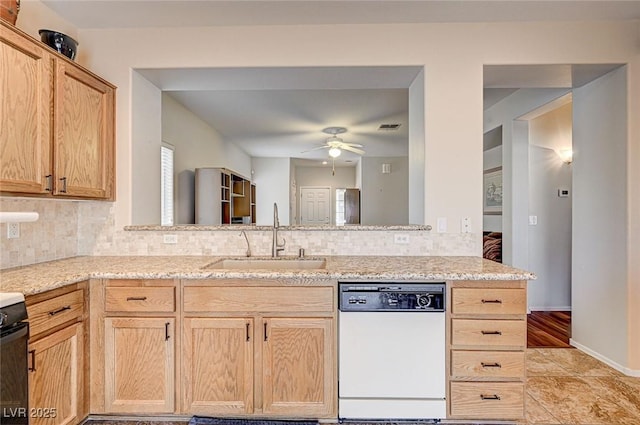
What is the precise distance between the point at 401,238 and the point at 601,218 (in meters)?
1.64

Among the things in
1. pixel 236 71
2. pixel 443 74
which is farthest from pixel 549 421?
pixel 236 71

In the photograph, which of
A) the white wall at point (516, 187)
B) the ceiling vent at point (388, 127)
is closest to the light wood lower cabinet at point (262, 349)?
the white wall at point (516, 187)

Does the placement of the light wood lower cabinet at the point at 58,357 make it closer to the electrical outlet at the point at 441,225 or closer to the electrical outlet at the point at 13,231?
the electrical outlet at the point at 13,231

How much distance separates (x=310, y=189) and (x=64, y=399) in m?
8.95

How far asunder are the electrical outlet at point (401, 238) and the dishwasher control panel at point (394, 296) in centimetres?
69

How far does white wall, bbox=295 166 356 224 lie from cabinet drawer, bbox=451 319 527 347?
28.1ft

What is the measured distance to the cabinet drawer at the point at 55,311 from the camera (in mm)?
1638

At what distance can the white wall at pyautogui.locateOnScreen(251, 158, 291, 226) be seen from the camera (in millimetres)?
8727

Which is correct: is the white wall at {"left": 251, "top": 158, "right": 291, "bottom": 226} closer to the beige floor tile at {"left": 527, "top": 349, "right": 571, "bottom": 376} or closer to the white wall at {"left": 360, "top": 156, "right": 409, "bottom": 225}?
the white wall at {"left": 360, "top": 156, "right": 409, "bottom": 225}

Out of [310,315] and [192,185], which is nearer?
[310,315]

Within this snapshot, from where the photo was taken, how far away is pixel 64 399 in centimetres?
183

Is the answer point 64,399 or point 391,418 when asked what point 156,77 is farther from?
point 391,418

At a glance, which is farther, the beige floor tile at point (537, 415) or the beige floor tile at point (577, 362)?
the beige floor tile at point (577, 362)

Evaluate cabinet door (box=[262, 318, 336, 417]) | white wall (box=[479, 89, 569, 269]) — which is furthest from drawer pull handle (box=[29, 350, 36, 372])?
white wall (box=[479, 89, 569, 269])
